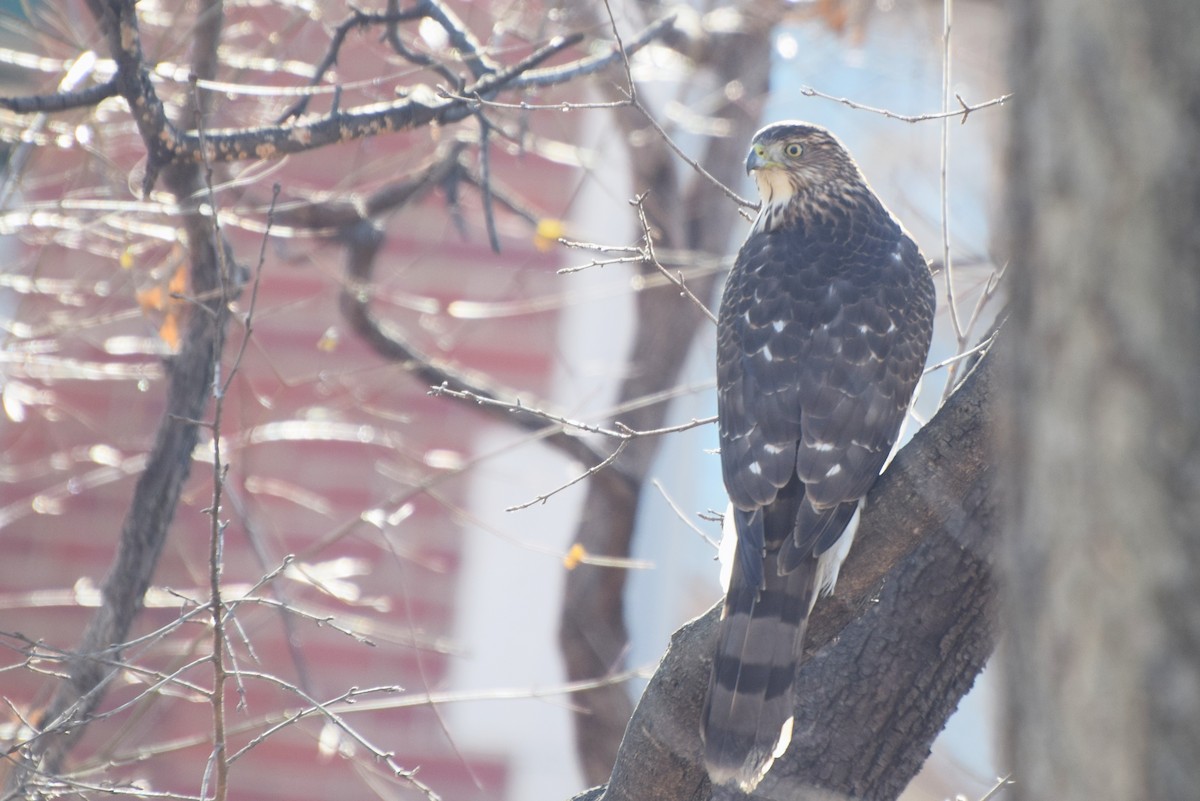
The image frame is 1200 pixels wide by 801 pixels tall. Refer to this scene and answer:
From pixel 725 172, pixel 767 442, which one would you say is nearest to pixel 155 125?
pixel 767 442

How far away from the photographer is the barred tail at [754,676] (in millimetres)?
2281

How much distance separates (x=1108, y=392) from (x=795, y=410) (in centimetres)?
186

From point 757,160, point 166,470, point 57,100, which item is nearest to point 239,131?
point 57,100

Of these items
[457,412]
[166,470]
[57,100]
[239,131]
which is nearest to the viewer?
[57,100]

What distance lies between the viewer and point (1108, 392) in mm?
1014

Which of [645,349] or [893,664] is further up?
[645,349]

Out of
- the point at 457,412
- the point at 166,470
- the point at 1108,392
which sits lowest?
the point at 1108,392

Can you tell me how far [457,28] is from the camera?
3549 millimetres

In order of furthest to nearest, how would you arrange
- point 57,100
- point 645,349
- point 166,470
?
point 645,349, point 166,470, point 57,100

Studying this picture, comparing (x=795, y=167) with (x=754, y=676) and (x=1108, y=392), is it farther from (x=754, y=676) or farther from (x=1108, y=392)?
(x=1108, y=392)

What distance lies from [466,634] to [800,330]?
140 inches

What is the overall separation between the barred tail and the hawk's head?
4.76ft

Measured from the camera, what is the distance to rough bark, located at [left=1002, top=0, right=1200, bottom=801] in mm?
986

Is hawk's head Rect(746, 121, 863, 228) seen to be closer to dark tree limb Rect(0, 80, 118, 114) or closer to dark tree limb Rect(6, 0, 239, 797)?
dark tree limb Rect(6, 0, 239, 797)
